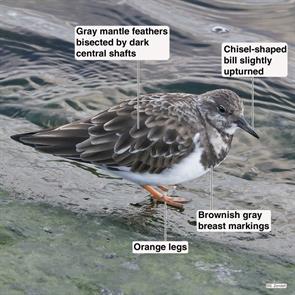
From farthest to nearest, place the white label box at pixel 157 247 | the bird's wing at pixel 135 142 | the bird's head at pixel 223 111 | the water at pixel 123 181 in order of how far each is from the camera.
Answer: the bird's head at pixel 223 111
the bird's wing at pixel 135 142
the white label box at pixel 157 247
the water at pixel 123 181

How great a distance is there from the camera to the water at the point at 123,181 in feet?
18.9

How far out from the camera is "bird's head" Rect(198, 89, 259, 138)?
7.42m

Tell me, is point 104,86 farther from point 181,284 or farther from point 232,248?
point 181,284

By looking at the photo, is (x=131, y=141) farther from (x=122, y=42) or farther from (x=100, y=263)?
(x=100, y=263)

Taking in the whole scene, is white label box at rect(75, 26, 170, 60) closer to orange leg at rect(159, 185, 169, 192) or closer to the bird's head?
the bird's head

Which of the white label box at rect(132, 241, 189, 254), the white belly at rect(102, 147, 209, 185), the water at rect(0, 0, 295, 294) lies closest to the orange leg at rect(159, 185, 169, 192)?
the water at rect(0, 0, 295, 294)

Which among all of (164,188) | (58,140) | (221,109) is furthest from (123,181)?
(221,109)

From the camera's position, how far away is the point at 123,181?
780cm

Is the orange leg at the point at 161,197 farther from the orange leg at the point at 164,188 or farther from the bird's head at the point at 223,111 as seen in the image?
the bird's head at the point at 223,111

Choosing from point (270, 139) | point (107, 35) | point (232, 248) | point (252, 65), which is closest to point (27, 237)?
point (232, 248)

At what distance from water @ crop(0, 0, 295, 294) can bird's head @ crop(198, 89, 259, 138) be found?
0.67 meters

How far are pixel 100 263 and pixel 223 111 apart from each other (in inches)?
88.1

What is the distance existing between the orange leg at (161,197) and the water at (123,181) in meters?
0.11

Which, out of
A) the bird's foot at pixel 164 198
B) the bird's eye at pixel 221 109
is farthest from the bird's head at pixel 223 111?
the bird's foot at pixel 164 198
